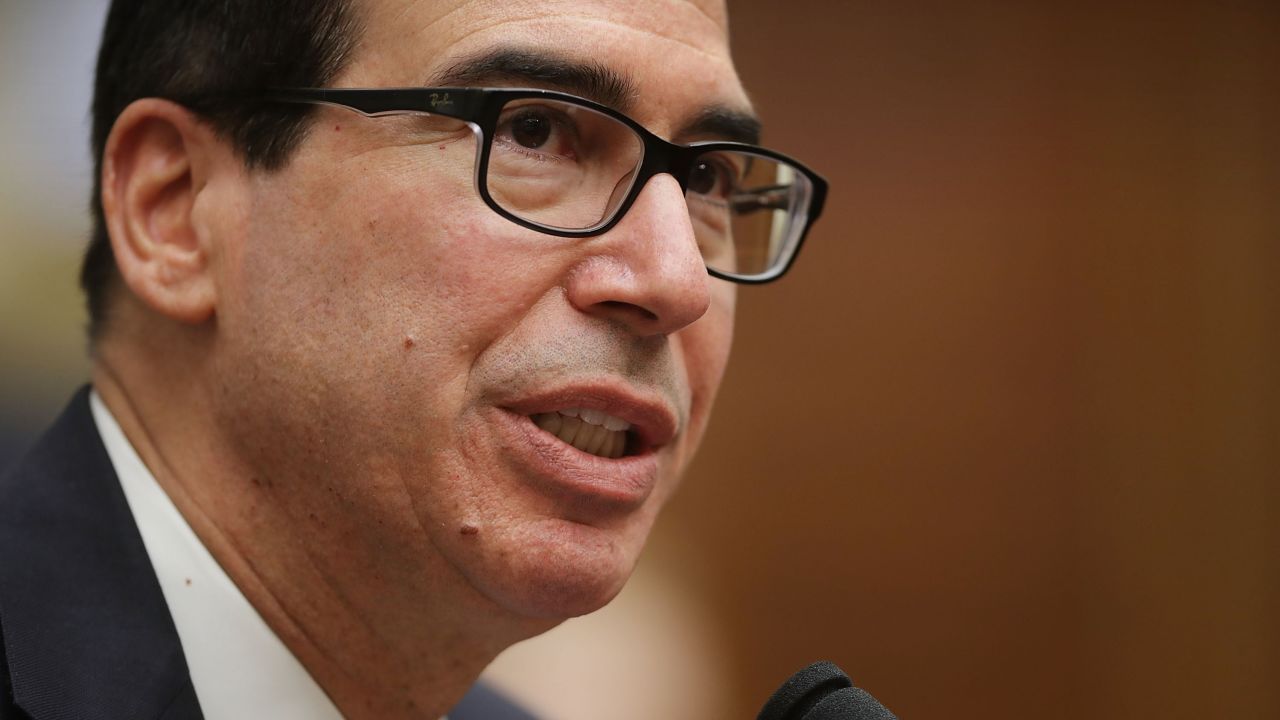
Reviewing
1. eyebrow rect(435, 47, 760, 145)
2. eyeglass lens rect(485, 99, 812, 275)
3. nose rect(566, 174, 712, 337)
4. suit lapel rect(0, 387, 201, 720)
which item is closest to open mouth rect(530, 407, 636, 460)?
nose rect(566, 174, 712, 337)

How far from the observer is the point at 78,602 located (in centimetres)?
118

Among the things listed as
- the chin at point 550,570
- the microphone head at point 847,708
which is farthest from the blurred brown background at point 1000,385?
the microphone head at point 847,708

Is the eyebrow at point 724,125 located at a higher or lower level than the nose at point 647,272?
higher

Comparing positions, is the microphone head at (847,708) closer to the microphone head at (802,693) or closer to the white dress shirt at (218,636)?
the microphone head at (802,693)

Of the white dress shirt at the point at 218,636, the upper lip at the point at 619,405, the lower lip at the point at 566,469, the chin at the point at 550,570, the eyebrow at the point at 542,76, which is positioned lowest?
the white dress shirt at the point at 218,636

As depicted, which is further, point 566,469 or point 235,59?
point 235,59

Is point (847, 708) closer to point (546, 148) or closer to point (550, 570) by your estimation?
point (550, 570)

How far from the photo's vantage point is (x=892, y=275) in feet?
8.08

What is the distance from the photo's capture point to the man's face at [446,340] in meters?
1.14

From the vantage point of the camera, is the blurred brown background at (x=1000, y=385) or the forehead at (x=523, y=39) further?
the blurred brown background at (x=1000, y=385)

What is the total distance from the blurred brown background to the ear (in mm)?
1266

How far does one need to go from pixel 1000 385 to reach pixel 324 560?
5.38 ft

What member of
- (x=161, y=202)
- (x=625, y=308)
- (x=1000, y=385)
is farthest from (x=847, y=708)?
(x=1000, y=385)

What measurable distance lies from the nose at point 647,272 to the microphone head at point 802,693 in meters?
0.43
